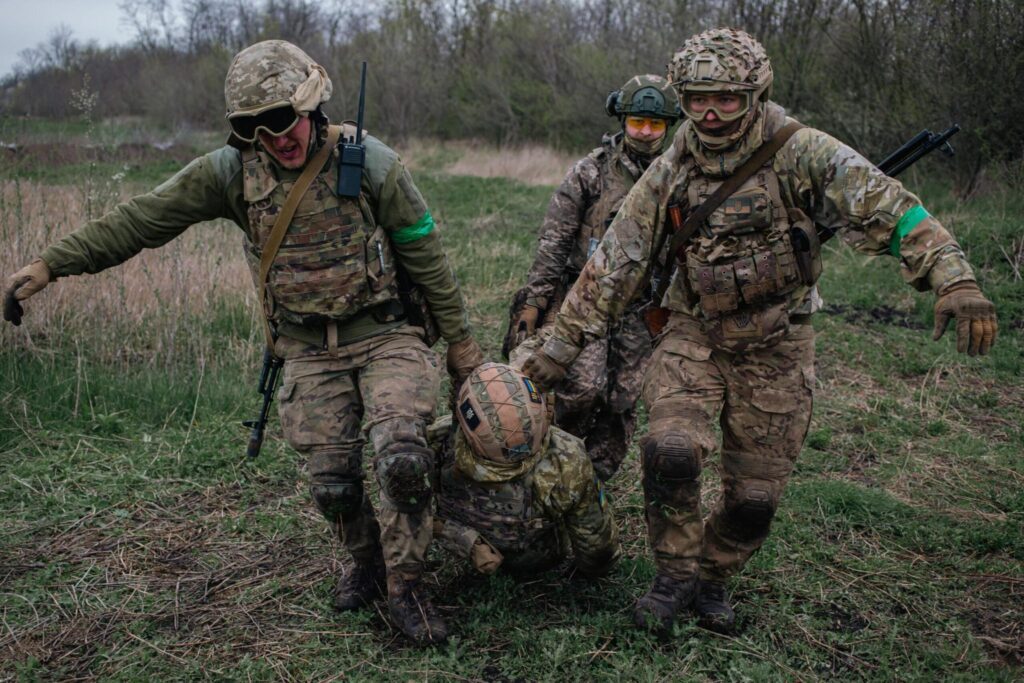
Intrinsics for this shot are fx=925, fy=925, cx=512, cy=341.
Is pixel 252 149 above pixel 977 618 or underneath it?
above

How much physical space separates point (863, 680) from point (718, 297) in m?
1.56

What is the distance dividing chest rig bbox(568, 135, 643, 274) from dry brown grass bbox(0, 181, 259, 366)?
2.94 metres

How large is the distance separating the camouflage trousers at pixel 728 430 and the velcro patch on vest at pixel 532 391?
46 centimetres

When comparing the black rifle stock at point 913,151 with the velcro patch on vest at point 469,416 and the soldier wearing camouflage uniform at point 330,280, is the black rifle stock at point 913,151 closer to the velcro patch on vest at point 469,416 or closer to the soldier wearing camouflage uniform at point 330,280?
the velcro patch on vest at point 469,416

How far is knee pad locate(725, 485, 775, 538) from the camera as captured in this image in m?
3.74

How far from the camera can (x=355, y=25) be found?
3528 centimetres

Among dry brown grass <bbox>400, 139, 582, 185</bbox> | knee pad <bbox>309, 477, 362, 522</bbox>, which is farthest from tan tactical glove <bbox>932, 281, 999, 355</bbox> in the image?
dry brown grass <bbox>400, 139, 582, 185</bbox>

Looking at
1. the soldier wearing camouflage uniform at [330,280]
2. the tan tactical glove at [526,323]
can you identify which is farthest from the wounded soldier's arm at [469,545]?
the tan tactical glove at [526,323]

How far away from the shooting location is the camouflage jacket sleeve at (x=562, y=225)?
5168 millimetres

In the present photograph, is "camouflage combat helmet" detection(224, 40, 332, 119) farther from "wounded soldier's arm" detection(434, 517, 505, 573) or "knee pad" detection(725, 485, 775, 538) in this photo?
"knee pad" detection(725, 485, 775, 538)

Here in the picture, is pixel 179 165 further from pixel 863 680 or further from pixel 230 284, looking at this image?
pixel 863 680

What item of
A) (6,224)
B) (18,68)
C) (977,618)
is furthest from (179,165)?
(977,618)

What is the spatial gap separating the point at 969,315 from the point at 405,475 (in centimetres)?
203

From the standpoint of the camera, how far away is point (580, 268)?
5211 mm
